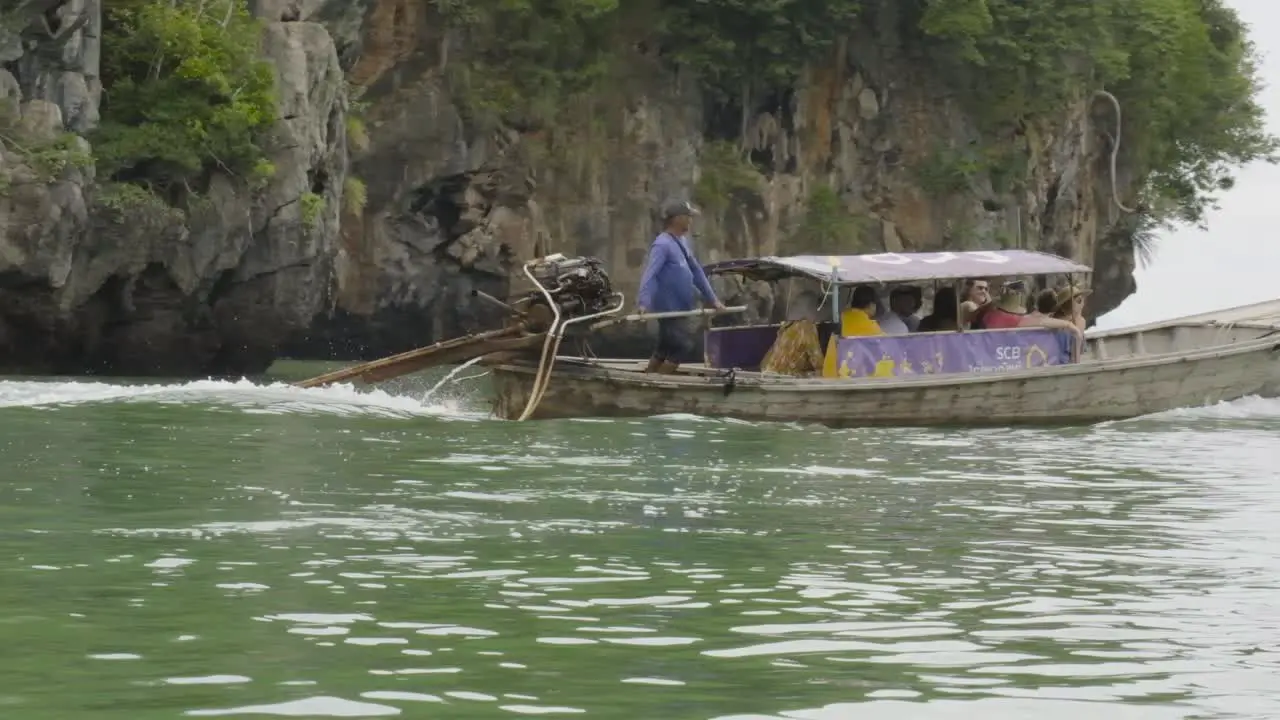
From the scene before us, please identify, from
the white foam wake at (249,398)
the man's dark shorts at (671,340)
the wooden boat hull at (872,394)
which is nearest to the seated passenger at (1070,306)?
the wooden boat hull at (872,394)

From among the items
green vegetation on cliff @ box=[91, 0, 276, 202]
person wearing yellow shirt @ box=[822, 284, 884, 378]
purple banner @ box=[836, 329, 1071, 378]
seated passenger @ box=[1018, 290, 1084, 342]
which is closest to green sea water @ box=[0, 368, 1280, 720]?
person wearing yellow shirt @ box=[822, 284, 884, 378]

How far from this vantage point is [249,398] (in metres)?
21.3

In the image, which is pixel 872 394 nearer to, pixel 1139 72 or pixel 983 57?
pixel 983 57

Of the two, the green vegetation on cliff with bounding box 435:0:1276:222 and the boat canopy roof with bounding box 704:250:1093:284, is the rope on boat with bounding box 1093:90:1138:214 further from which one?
the boat canopy roof with bounding box 704:250:1093:284

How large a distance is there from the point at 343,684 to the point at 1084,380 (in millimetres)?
15803

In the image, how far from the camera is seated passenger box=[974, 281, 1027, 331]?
22641 mm

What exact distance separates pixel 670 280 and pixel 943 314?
127 inches

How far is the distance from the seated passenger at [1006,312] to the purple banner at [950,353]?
23cm

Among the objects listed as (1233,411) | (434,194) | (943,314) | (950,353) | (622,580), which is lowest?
(622,580)

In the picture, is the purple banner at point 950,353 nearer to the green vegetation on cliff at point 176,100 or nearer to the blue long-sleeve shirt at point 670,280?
the blue long-sleeve shirt at point 670,280

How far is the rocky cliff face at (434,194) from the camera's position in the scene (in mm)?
28781

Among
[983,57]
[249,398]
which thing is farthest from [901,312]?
[983,57]

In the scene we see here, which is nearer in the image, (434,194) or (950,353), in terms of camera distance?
(950,353)

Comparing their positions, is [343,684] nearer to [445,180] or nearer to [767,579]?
[767,579]
